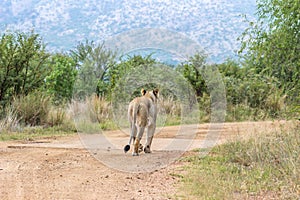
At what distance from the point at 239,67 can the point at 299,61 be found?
45.2 feet

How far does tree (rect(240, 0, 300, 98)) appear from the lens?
35.3ft

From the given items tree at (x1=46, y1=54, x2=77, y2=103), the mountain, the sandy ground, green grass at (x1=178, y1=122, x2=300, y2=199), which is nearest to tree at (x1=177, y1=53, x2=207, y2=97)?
the mountain

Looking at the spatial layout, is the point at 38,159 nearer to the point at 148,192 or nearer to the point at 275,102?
the point at 148,192

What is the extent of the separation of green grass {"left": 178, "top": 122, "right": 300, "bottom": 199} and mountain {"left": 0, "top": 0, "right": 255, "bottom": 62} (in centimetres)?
928

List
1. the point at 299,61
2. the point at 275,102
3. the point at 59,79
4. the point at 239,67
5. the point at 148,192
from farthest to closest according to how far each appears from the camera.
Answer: the point at 239,67, the point at 59,79, the point at 275,102, the point at 299,61, the point at 148,192

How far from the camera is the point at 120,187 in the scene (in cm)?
691

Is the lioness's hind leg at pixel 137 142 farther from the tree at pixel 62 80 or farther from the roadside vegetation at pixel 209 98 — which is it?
the tree at pixel 62 80

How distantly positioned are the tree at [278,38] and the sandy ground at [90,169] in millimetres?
1930

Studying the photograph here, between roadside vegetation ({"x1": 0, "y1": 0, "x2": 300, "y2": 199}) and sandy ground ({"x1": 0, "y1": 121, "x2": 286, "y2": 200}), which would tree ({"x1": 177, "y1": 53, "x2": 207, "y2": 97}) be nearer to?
roadside vegetation ({"x1": 0, "y1": 0, "x2": 300, "y2": 199})

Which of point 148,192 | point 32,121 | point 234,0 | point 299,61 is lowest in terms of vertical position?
point 148,192

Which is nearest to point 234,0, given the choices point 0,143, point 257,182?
point 0,143

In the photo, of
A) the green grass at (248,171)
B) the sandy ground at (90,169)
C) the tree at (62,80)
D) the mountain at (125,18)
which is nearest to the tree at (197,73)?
the mountain at (125,18)

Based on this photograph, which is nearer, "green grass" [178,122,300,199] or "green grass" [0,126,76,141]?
"green grass" [178,122,300,199]

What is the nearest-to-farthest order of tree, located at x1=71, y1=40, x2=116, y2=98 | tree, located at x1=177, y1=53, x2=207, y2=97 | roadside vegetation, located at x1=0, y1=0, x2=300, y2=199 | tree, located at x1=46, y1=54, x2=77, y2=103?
roadside vegetation, located at x1=0, y1=0, x2=300, y2=199
tree, located at x1=71, y1=40, x2=116, y2=98
tree, located at x1=177, y1=53, x2=207, y2=97
tree, located at x1=46, y1=54, x2=77, y2=103
